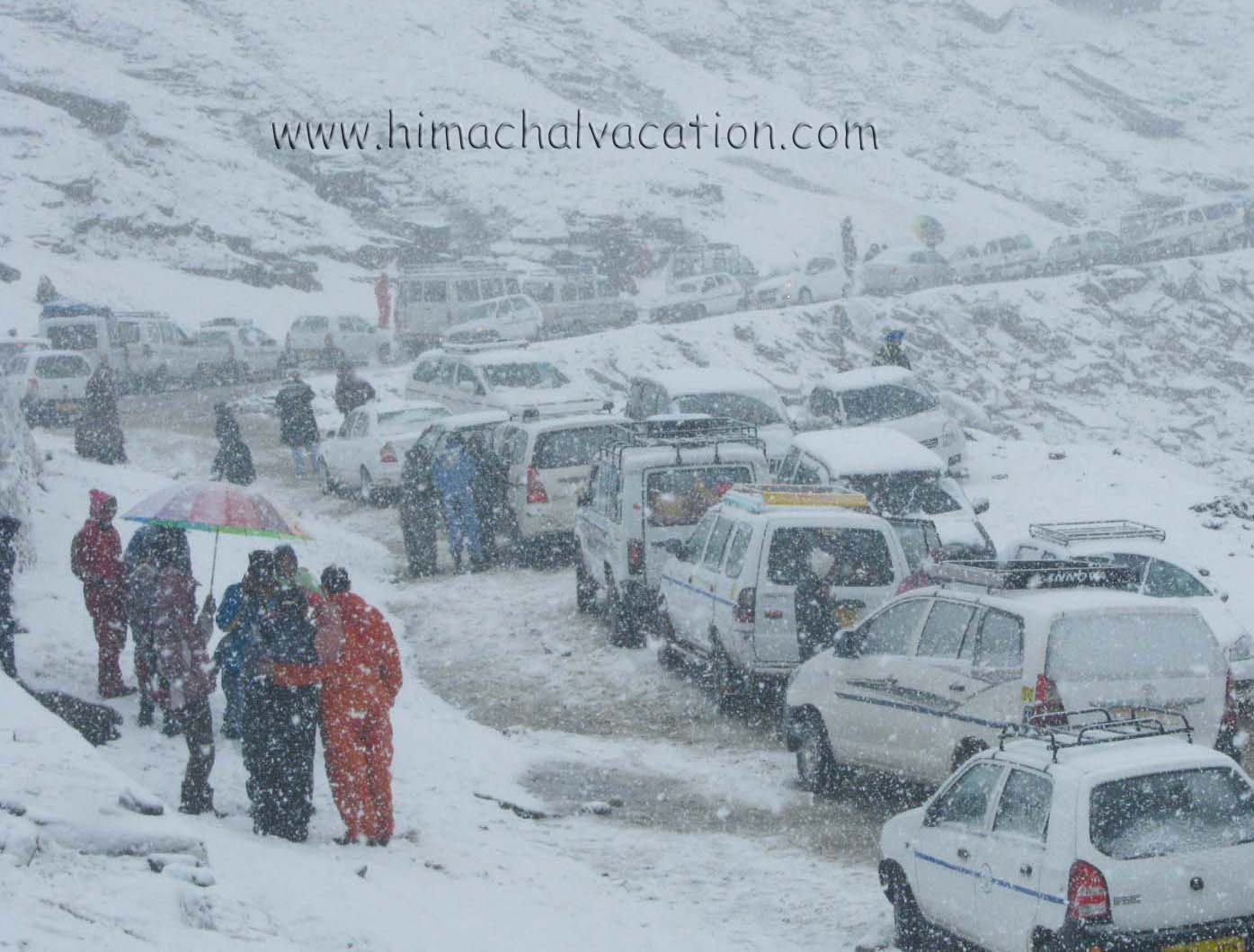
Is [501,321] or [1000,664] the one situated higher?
[501,321]

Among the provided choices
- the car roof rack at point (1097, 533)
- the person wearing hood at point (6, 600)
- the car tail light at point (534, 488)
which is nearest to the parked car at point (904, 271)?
the car tail light at point (534, 488)

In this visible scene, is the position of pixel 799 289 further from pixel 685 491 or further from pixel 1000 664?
pixel 1000 664

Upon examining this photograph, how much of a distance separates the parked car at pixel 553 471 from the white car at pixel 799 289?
90.1 ft

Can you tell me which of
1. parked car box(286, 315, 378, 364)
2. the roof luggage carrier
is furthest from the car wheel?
parked car box(286, 315, 378, 364)

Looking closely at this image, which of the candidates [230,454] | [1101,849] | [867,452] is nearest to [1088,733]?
→ [1101,849]

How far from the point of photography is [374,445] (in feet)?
77.0

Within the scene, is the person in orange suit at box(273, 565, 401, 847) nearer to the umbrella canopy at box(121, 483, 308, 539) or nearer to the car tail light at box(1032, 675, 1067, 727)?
the umbrella canopy at box(121, 483, 308, 539)

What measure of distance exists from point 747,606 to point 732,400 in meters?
9.37

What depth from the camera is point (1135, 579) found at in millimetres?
10188

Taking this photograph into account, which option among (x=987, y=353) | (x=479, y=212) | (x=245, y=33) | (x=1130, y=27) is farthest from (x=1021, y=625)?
(x=1130, y=27)

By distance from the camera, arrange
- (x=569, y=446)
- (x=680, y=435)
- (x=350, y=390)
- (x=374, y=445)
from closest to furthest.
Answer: (x=680, y=435)
(x=569, y=446)
(x=374, y=445)
(x=350, y=390)

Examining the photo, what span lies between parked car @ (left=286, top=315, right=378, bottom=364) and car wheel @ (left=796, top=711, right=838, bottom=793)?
98.1 feet

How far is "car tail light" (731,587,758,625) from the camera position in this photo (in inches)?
486

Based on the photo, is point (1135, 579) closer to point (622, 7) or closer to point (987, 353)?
point (987, 353)
